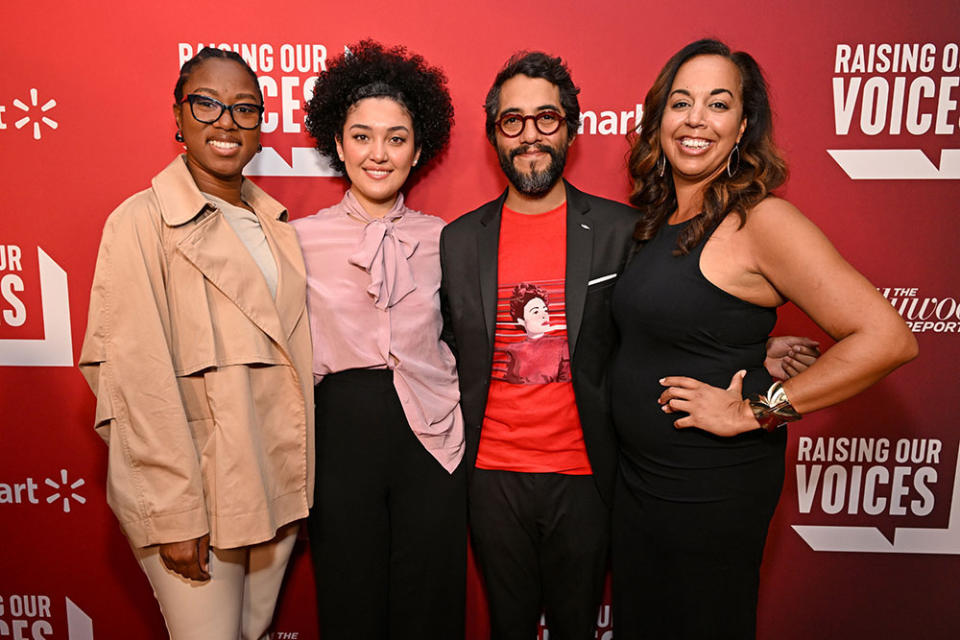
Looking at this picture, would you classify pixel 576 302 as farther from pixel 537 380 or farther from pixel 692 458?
pixel 692 458

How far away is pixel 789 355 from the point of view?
1.82 metres

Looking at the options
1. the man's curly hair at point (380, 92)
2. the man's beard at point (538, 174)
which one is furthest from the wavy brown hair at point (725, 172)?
the man's curly hair at point (380, 92)

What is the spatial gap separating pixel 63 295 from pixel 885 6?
3442 mm

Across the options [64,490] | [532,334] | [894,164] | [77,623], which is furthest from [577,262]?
[77,623]

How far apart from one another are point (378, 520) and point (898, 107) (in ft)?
8.17

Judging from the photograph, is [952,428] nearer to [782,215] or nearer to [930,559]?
[930,559]

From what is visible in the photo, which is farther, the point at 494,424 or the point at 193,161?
the point at 494,424

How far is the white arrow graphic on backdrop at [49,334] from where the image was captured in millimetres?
2281

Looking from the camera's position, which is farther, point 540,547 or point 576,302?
point 540,547

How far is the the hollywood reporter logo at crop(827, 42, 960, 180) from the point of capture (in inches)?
84.4

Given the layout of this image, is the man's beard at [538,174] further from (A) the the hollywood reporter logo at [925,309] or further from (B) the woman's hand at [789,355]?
(A) the the hollywood reporter logo at [925,309]

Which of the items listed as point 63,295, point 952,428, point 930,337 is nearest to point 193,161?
point 63,295

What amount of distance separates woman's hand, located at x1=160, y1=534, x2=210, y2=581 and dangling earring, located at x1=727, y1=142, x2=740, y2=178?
1847 mm

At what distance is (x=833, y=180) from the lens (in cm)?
222
